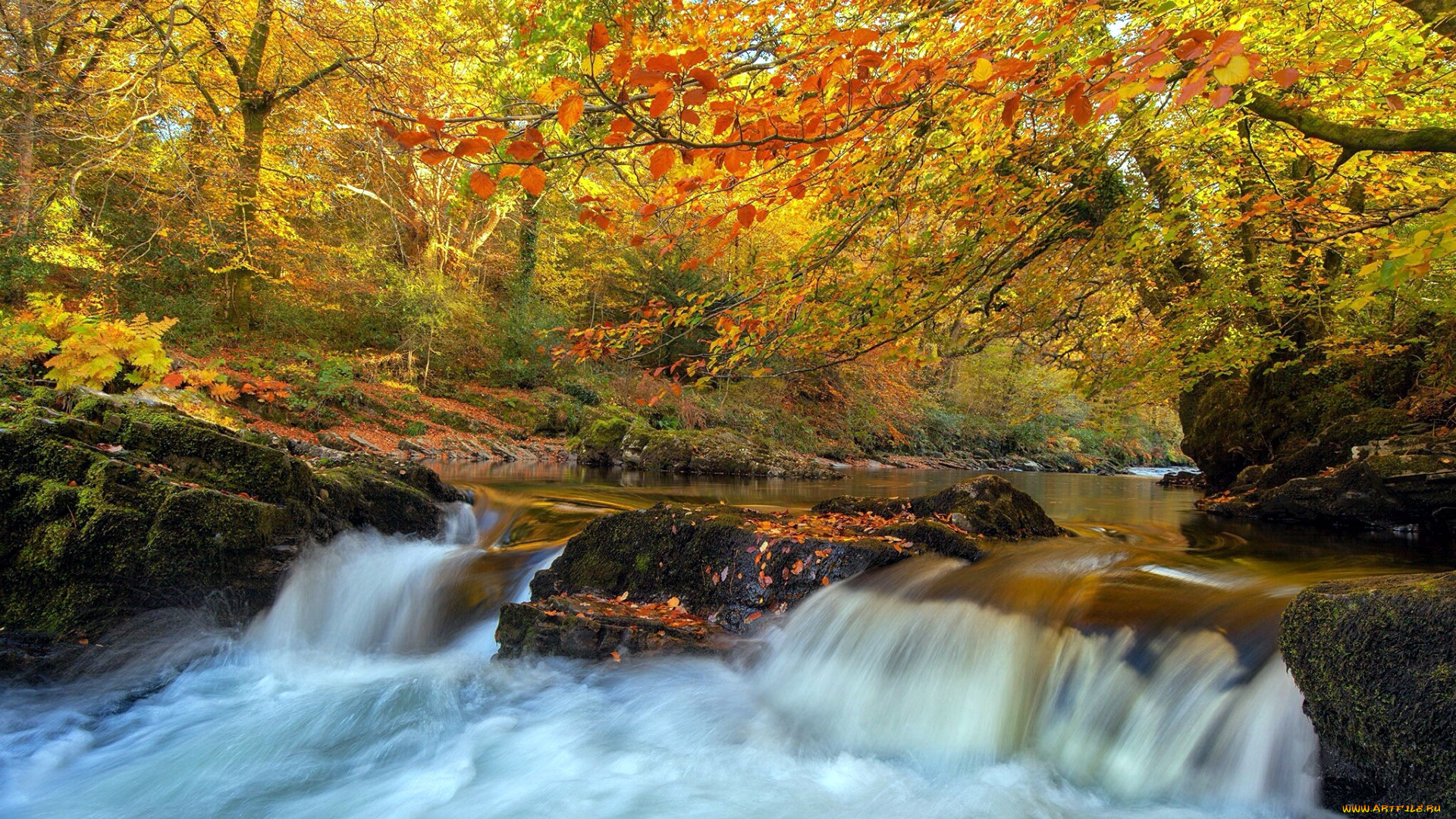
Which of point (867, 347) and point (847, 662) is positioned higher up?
point (867, 347)

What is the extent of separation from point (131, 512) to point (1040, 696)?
5.40 metres

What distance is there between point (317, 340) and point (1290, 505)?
19000 millimetres

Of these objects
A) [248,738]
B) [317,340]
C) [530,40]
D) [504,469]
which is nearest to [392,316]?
[317,340]

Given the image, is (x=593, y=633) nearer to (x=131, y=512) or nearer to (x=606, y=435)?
(x=131, y=512)

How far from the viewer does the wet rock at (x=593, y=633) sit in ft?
13.3

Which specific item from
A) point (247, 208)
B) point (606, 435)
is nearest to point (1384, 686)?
point (606, 435)

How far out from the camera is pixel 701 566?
4777mm

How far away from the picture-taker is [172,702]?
12.2 ft

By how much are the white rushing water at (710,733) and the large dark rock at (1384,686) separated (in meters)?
0.21

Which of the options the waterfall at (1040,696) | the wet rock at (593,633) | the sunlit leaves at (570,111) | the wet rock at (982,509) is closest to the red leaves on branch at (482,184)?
the sunlit leaves at (570,111)

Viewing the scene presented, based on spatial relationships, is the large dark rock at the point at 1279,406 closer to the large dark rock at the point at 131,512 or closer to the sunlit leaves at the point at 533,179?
the sunlit leaves at the point at 533,179

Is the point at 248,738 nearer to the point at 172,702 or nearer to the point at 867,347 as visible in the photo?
the point at 172,702

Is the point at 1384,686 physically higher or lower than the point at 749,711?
higher

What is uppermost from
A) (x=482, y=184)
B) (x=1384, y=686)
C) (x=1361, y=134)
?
(x=1361, y=134)
